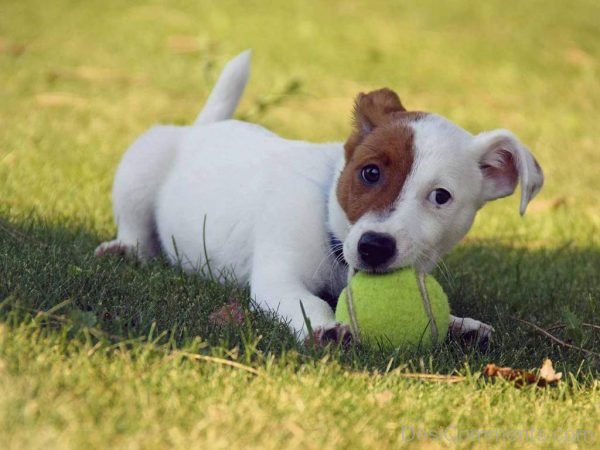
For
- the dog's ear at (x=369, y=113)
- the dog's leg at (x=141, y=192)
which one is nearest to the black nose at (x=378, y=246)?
the dog's ear at (x=369, y=113)

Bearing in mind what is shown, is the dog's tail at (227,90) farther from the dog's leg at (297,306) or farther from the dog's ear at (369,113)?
the dog's leg at (297,306)

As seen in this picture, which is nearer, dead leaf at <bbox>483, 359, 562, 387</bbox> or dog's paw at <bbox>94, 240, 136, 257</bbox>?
dead leaf at <bbox>483, 359, 562, 387</bbox>

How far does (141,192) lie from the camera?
520cm

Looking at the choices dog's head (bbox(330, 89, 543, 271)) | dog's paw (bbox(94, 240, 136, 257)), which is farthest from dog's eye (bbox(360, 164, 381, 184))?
dog's paw (bbox(94, 240, 136, 257))

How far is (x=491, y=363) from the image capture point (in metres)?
3.61

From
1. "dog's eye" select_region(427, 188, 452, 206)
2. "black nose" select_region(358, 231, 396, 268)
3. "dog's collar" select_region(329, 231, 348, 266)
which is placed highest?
"dog's eye" select_region(427, 188, 452, 206)

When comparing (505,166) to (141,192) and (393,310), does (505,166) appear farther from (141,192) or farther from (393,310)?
(141,192)

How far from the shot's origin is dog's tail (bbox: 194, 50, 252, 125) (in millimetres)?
5480

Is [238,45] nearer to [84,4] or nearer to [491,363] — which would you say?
[84,4]

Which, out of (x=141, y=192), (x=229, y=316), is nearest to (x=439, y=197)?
(x=229, y=316)

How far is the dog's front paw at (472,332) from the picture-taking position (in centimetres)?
389

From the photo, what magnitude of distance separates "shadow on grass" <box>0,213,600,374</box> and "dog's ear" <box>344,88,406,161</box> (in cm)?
67

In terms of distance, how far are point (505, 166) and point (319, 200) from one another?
0.78 meters

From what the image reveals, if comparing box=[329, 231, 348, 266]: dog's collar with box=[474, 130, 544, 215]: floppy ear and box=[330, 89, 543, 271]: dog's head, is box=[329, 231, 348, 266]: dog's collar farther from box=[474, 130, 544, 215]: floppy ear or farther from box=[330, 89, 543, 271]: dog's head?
box=[474, 130, 544, 215]: floppy ear
